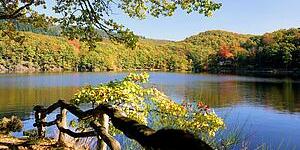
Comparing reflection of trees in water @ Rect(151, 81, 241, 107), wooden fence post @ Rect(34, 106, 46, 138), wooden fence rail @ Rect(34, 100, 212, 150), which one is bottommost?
reflection of trees in water @ Rect(151, 81, 241, 107)

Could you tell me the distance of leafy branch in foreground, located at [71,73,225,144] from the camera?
10133mm

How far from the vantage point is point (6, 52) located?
158000mm

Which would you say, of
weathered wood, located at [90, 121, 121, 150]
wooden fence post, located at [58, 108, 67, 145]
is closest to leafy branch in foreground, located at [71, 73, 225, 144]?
wooden fence post, located at [58, 108, 67, 145]

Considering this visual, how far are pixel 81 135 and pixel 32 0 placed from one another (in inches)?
182

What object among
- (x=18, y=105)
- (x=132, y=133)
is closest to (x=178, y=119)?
(x=132, y=133)

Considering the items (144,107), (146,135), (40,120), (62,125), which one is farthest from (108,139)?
(144,107)

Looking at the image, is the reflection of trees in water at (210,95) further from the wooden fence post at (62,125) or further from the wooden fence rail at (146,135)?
the wooden fence rail at (146,135)

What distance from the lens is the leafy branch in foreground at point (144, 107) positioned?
10.1 meters

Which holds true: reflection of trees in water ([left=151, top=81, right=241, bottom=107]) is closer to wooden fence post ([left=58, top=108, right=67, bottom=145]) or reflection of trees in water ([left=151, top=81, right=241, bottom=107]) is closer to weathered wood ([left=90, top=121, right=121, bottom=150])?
wooden fence post ([left=58, top=108, right=67, bottom=145])

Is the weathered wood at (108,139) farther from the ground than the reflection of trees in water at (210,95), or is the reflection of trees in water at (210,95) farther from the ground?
the weathered wood at (108,139)

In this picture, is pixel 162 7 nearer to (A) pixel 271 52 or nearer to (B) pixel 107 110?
(B) pixel 107 110

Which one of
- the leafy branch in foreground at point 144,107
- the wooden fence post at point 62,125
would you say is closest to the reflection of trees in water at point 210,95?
the leafy branch in foreground at point 144,107

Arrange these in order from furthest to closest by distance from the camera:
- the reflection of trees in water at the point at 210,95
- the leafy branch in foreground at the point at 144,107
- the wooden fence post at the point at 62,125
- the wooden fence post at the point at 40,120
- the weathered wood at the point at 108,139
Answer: the reflection of trees in water at the point at 210,95 < the leafy branch in foreground at the point at 144,107 < the wooden fence post at the point at 40,120 < the wooden fence post at the point at 62,125 < the weathered wood at the point at 108,139

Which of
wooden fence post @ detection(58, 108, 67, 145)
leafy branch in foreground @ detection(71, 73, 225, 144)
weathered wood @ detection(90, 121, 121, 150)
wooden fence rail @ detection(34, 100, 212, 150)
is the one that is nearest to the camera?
wooden fence rail @ detection(34, 100, 212, 150)
